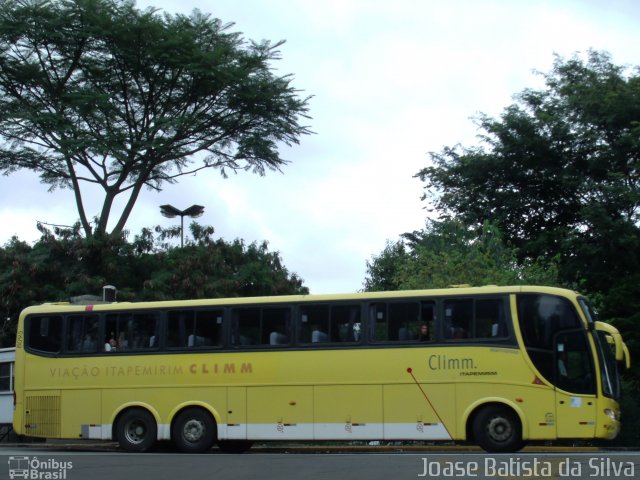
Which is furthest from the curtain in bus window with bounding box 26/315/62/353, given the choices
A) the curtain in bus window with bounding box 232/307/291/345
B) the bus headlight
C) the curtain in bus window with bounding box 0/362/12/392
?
the bus headlight

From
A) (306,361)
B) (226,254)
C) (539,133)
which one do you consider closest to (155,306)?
(306,361)

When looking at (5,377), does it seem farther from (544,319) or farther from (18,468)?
(544,319)

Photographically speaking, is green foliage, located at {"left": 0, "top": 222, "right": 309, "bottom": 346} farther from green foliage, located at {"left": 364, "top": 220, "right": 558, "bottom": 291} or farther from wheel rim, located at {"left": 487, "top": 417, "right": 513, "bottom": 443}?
wheel rim, located at {"left": 487, "top": 417, "right": 513, "bottom": 443}

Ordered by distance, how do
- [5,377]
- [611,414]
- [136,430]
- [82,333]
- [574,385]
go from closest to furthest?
[611,414]
[574,385]
[136,430]
[82,333]
[5,377]

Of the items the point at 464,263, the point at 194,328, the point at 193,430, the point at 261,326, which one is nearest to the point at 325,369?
the point at 261,326

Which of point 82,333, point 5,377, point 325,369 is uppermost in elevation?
point 82,333

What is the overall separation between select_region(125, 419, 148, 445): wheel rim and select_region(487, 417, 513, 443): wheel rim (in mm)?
7409

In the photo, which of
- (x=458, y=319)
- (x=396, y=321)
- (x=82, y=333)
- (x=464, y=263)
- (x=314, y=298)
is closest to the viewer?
(x=458, y=319)

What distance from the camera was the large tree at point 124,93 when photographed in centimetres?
3812

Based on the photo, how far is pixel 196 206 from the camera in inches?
1389

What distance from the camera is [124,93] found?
39.6 m

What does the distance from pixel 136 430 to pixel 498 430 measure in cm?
785

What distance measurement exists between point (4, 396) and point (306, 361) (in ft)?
39.4

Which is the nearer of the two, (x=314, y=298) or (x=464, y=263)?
(x=314, y=298)
